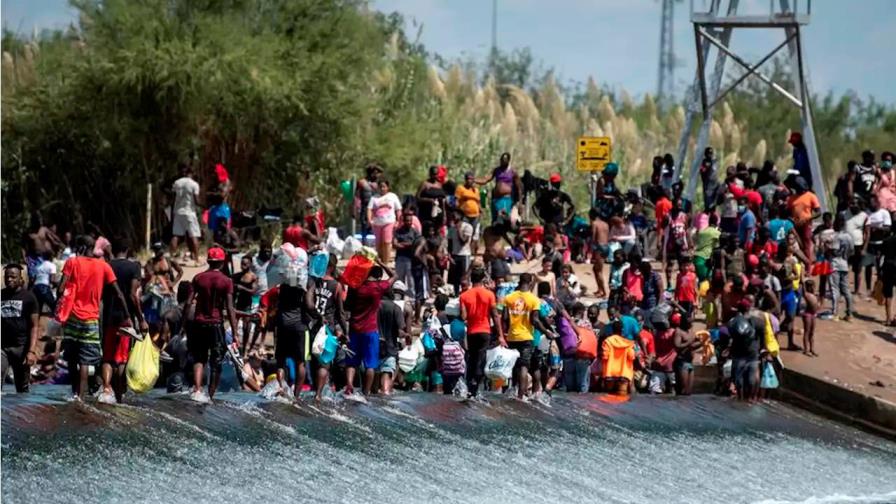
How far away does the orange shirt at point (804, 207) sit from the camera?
26.4 meters

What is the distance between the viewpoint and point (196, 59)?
31.2 m

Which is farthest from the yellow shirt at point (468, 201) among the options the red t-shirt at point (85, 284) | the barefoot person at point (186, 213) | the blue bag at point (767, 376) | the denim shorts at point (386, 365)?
the red t-shirt at point (85, 284)

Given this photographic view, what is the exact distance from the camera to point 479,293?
1988 centimetres

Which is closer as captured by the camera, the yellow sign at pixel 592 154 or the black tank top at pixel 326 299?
the black tank top at pixel 326 299

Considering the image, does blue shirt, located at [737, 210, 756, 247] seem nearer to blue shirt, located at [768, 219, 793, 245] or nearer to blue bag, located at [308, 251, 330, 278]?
blue shirt, located at [768, 219, 793, 245]

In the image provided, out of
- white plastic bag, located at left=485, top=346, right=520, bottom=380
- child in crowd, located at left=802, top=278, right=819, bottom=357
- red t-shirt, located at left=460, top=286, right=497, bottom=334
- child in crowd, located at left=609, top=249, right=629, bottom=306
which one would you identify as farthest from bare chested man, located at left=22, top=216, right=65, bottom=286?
child in crowd, located at left=802, top=278, right=819, bottom=357

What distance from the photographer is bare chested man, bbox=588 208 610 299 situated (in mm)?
26203

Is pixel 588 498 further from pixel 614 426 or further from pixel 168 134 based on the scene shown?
pixel 168 134

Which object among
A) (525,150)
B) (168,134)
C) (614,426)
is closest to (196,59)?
(168,134)

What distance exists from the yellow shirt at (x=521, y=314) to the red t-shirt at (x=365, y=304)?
5.95ft

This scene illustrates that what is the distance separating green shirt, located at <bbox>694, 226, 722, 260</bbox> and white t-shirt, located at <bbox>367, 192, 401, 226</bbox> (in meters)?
4.19

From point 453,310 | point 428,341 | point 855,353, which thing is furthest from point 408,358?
point 855,353

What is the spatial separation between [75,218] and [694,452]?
17360 mm

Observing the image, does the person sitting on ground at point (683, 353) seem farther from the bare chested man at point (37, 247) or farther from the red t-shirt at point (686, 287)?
the bare chested man at point (37, 247)
